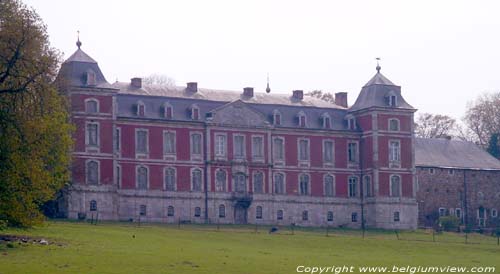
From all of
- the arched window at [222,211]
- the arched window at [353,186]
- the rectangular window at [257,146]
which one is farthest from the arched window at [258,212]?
the arched window at [353,186]

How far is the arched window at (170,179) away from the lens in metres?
80.9

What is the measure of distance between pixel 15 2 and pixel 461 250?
29871mm

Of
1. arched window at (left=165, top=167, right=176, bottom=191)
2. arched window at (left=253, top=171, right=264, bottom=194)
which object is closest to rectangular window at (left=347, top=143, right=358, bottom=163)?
arched window at (left=253, top=171, right=264, bottom=194)

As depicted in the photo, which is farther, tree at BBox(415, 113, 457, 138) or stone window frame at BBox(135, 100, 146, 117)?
tree at BBox(415, 113, 457, 138)

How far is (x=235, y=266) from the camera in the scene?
154 ft

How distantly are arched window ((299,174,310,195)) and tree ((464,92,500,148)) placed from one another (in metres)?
29.8

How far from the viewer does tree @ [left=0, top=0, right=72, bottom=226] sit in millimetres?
46656

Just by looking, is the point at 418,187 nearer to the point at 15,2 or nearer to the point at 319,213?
the point at 319,213

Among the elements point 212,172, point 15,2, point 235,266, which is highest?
point 15,2

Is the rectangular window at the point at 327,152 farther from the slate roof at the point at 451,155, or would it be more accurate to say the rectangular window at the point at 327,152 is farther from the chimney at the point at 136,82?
the chimney at the point at 136,82

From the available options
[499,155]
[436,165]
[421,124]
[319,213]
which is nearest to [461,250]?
[319,213]

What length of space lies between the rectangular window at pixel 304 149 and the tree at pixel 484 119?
1160 inches

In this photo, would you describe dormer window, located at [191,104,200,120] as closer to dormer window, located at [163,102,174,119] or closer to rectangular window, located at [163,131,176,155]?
dormer window, located at [163,102,174,119]

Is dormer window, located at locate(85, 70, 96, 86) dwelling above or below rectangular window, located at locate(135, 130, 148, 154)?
above
